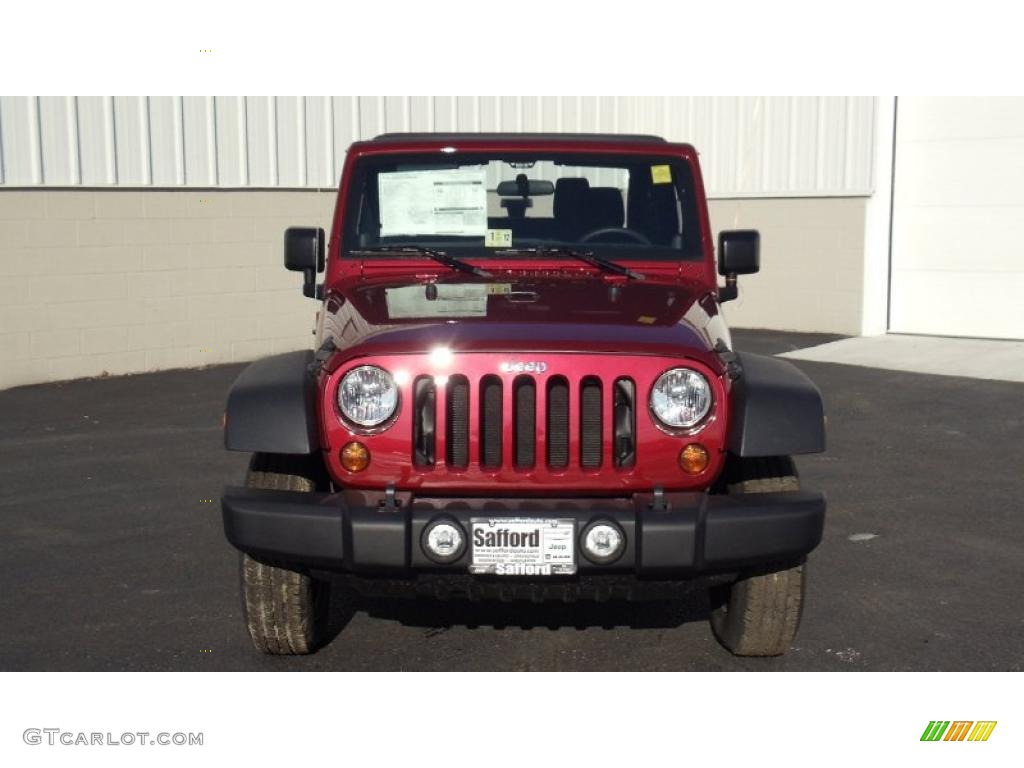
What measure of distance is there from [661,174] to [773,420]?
1734 mm

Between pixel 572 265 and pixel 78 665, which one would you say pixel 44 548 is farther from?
pixel 572 265

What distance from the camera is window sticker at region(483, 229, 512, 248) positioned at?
5359 millimetres

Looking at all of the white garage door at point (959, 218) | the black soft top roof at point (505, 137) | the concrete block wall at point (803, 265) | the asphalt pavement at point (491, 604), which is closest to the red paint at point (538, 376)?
the asphalt pavement at point (491, 604)

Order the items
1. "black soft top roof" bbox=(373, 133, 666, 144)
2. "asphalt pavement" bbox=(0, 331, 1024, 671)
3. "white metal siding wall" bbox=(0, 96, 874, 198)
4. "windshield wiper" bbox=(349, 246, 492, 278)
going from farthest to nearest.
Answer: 1. "white metal siding wall" bbox=(0, 96, 874, 198)
2. "black soft top roof" bbox=(373, 133, 666, 144)
3. "windshield wiper" bbox=(349, 246, 492, 278)
4. "asphalt pavement" bbox=(0, 331, 1024, 671)

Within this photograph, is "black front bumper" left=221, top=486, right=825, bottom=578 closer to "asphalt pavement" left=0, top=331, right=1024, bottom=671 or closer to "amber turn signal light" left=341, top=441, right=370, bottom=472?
"amber turn signal light" left=341, top=441, right=370, bottom=472

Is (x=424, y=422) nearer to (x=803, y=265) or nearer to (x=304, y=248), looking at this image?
(x=304, y=248)

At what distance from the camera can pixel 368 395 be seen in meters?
4.19

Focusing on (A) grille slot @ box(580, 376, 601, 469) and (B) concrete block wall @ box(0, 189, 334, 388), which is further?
(B) concrete block wall @ box(0, 189, 334, 388)

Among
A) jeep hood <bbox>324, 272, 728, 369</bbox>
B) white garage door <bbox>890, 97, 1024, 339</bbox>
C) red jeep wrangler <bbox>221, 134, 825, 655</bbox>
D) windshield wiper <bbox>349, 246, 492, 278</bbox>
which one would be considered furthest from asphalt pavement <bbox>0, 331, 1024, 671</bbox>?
white garage door <bbox>890, 97, 1024, 339</bbox>

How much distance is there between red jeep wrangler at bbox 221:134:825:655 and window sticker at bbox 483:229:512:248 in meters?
0.53

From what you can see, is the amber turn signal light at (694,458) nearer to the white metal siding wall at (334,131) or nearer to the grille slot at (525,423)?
the grille slot at (525,423)

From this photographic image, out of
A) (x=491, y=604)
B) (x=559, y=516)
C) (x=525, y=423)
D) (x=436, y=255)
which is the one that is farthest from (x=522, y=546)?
(x=436, y=255)

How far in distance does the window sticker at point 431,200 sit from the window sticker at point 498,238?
0.26ft
